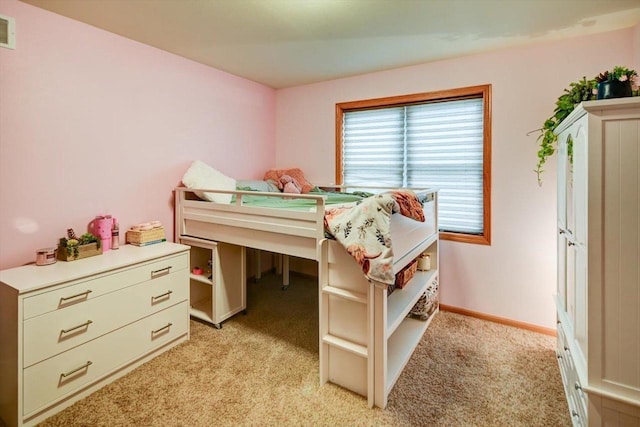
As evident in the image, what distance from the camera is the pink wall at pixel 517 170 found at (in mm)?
2268

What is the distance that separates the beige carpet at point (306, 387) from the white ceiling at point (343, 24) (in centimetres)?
212

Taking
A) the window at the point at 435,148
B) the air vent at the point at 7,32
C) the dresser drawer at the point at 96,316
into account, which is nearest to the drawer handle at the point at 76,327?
the dresser drawer at the point at 96,316

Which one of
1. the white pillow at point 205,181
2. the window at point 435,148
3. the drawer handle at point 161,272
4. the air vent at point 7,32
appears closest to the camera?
the air vent at point 7,32

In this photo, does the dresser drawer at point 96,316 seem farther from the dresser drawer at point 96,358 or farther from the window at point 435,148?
the window at point 435,148

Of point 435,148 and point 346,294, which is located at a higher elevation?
point 435,148

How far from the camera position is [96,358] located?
176 centimetres

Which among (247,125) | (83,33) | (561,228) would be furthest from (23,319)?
(561,228)

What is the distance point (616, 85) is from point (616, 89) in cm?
2

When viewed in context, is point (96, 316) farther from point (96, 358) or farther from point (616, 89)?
point (616, 89)

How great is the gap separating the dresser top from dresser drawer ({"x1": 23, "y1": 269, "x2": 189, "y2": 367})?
15 centimetres

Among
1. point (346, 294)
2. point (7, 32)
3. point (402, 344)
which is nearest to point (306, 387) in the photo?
point (346, 294)

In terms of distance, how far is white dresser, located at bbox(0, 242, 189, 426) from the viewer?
150cm

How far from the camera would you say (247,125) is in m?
3.39

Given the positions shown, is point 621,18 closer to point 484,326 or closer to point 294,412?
point 484,326
